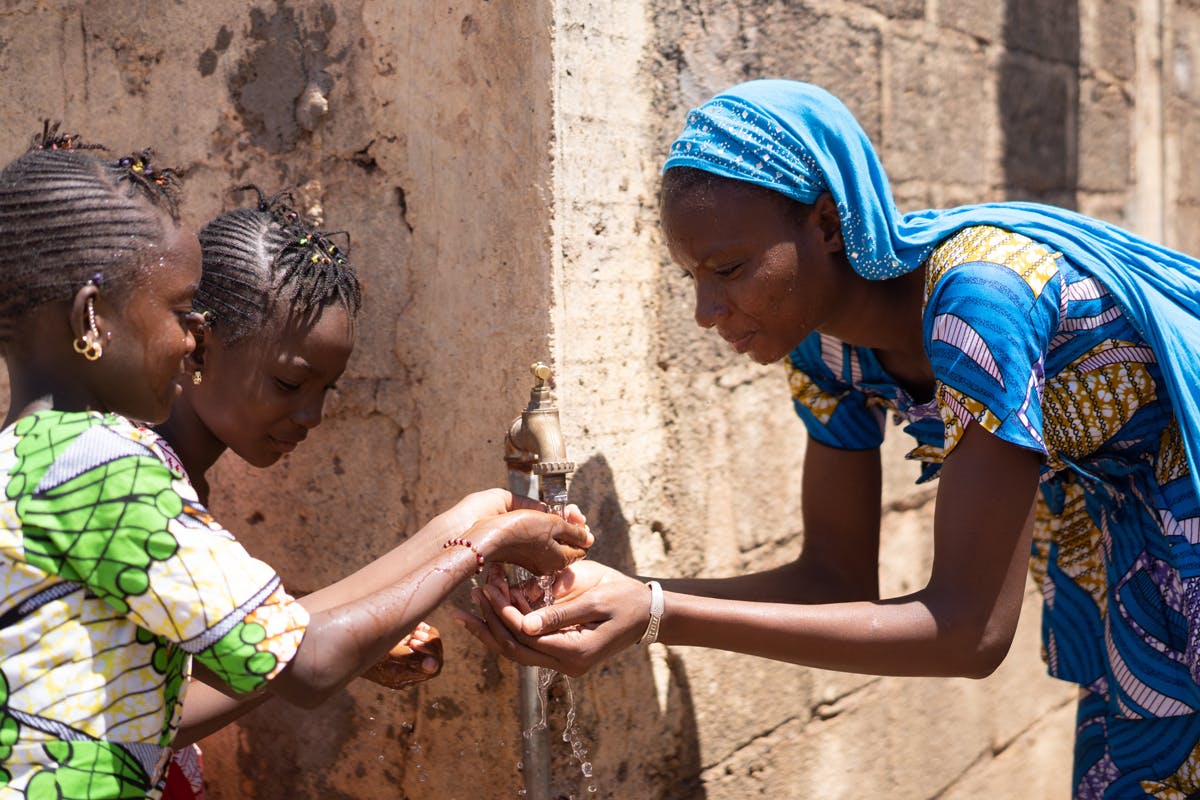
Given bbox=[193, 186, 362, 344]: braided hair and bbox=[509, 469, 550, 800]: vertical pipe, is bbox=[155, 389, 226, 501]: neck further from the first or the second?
bbox=[509, 469, 550, 800]: vertical pipe

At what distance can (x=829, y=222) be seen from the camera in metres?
2.06

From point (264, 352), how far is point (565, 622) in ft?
2.33

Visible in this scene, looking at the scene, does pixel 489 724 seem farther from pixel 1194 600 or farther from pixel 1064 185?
pixel 1064 185

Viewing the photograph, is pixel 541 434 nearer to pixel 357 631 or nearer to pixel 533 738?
pixel 357 631

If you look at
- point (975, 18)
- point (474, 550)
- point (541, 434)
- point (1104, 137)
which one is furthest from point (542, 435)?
point (1104, 137)

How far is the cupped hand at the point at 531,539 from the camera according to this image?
1.83m

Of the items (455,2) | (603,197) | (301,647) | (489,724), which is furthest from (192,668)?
(455,2)

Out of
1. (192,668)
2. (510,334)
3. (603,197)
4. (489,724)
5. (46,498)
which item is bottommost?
(489,724)

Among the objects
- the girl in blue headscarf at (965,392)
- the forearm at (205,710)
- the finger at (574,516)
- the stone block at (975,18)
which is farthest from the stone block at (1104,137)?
the forearm at (205,710)

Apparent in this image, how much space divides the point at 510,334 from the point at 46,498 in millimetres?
990

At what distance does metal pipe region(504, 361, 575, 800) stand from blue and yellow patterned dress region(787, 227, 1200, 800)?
623mm

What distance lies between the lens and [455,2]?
7.40ft

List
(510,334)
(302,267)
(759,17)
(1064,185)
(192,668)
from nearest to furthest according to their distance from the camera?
(192,668), (302,267), (510,334), (759,17), (1064,185)

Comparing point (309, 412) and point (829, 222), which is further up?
point (829, 222)
